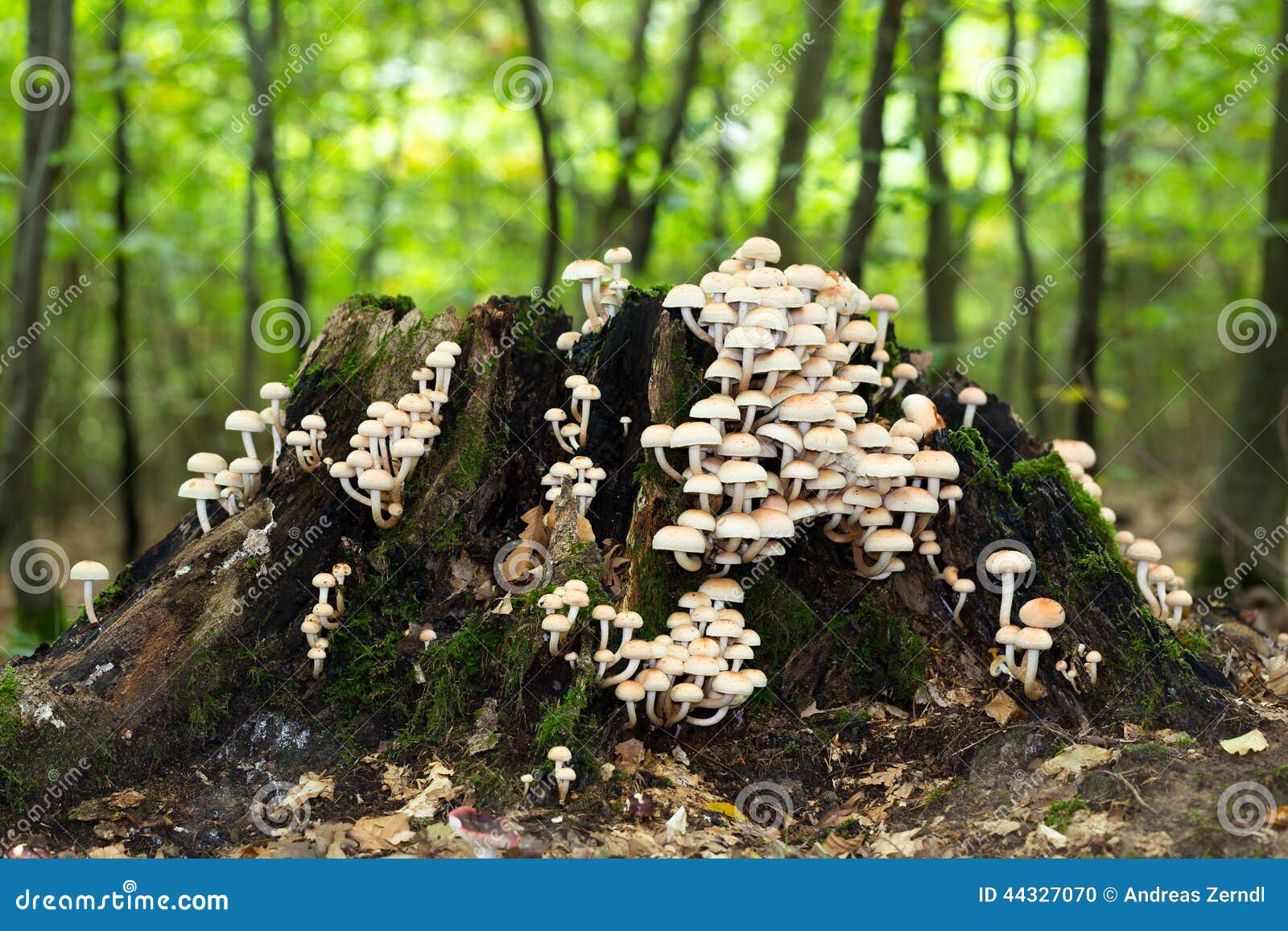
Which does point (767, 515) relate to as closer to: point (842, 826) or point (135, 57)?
point (842, 826)

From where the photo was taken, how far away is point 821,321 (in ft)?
19.5

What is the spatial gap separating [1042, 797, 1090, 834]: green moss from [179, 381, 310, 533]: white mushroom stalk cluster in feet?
17.1

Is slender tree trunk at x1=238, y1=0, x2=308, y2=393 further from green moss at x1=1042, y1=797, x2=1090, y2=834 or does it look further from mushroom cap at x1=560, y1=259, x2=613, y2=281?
green moss at x1=1042, y1=797, x2=1090, y2=834

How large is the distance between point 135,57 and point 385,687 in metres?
9.32

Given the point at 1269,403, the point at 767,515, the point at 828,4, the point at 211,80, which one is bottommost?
the point at 767,515

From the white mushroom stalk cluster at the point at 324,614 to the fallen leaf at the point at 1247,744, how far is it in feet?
18.2

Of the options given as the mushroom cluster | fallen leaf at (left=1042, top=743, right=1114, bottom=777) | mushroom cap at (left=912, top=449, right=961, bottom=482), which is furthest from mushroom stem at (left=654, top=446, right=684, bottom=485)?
fallen leaf at (left=1042, top=743, right=1114, bottom=777)

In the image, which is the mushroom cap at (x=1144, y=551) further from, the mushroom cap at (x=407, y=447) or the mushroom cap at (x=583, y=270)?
the mushroom cap at (x=407, y=447)

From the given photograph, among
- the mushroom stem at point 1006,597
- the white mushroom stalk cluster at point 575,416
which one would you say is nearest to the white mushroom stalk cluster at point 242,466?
the white mushroom stalk cluster at point 575,416

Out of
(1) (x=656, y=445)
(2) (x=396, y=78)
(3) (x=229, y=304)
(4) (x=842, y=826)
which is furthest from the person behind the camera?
(3) (x=229, y=304)

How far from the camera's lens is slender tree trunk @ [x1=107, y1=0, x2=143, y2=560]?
47.9 feet

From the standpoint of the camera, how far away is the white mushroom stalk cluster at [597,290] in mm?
6484

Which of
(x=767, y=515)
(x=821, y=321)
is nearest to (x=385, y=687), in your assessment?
(x=767, y=515)

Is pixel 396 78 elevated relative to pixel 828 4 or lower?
elevated
